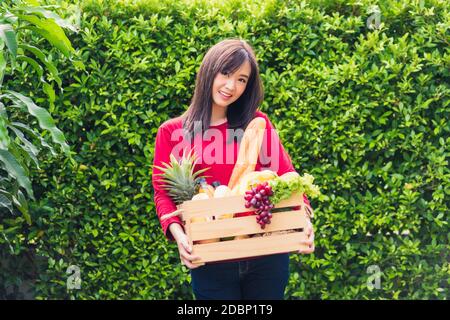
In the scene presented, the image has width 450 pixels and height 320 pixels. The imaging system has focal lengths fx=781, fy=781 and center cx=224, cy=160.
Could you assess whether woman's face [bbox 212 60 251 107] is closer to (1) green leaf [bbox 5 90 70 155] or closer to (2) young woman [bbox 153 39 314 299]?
(2) young woman [bbox 153 39 314 299]

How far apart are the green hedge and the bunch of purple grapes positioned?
75.9 inches

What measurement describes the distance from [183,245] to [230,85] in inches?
27.8

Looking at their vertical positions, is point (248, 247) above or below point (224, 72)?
below

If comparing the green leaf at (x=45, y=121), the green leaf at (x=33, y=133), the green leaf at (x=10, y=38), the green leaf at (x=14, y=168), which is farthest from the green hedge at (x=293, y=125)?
the green leaf at (x=10, y=38)

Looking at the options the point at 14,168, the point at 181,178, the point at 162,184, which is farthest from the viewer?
the point at 14,168

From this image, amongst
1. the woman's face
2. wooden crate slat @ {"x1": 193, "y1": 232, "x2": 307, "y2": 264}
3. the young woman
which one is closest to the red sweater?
the young woman

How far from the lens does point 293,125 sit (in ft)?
16.5

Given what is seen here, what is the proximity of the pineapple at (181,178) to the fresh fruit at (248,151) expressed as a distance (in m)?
0.14

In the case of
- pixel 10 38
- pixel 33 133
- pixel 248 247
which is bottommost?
pixel 248 247

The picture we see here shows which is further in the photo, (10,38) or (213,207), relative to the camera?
(10,38)

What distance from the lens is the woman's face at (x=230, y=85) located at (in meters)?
3.34

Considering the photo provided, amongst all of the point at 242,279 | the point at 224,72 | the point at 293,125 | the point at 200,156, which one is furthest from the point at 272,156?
the point at 293,125

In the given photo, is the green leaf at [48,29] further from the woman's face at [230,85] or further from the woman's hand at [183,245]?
the woman's hand at [183,245]

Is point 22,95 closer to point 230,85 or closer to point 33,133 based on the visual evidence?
point 33,133
